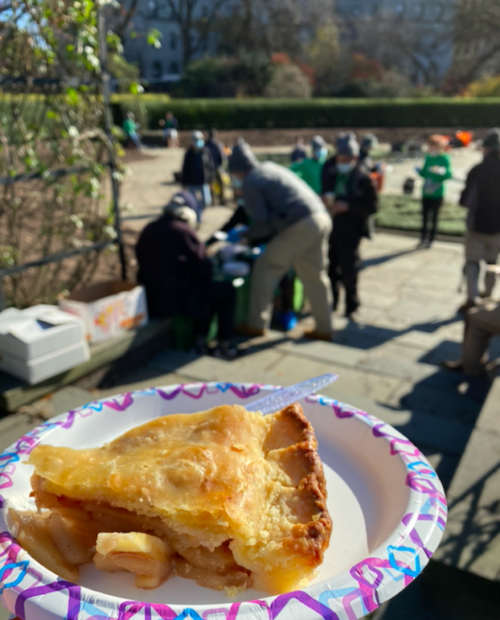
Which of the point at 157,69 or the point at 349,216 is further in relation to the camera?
the point at 157,69

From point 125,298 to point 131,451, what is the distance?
10.8 ft

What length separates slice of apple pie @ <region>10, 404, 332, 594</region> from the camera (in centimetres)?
97

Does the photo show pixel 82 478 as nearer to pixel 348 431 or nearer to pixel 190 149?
pixel 348 431

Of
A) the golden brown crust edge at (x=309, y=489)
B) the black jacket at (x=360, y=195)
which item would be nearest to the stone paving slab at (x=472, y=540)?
the golden brown crust edge at (x=309, y=489)

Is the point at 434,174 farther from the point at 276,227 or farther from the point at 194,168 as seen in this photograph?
the point at 194,168

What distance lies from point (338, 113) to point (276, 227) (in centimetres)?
3439

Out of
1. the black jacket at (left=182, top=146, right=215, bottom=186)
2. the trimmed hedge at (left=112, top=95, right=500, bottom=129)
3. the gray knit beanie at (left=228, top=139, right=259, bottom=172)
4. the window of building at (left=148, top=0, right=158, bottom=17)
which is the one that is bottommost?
the black jacket at (left=182, top=146, right=215, bottom=186)

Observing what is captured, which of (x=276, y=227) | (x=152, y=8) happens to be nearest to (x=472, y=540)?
(x=276, y=227)

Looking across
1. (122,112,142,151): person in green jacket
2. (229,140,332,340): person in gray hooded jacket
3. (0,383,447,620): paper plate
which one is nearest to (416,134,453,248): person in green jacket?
(229,140,332,340): person in gray hooded jacket

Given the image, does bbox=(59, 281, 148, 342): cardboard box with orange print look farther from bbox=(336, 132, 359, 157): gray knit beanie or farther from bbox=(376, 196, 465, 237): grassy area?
bbox=(376, 196, 465, 237): grassy area

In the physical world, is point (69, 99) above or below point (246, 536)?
above

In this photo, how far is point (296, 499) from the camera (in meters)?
1.09

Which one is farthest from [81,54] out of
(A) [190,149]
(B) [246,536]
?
(A) [190,149]

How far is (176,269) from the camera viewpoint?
4.85 metres
